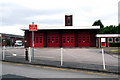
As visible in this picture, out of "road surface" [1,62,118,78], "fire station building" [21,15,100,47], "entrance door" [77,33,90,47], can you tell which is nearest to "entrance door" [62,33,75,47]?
"fire station building" [21,15,100,47]

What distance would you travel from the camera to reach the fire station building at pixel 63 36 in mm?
33509

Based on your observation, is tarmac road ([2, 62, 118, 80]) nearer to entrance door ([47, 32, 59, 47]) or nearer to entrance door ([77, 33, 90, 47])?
entrance door ([77, 33, 90, 47])

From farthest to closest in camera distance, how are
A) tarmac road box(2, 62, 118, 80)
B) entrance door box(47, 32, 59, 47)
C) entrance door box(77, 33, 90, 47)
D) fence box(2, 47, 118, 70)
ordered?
entrance door box(47, 32, 59, 47) → entrance door box(77, 33, 90, 47) → fence box(2, 47, 118, 70) → tarmac road box(2, 62, 118, 80)

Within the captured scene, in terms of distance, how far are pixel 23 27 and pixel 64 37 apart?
10226 mm

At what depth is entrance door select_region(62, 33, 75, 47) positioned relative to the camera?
112 feet

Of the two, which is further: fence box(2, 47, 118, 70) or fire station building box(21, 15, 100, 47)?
fire station building box(21, 15, 100, 47)

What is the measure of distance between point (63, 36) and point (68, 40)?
1571 millimetres

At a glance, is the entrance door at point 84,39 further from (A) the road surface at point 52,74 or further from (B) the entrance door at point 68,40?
(A) the road surface at point 52,74

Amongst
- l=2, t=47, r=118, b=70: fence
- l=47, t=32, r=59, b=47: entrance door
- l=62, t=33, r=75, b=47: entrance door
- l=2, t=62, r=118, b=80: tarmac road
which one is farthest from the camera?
l=47, t=32, r=59, b=47: entrance door

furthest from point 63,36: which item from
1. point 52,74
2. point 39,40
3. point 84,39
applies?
point 52,74

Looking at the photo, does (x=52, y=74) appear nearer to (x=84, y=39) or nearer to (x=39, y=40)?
(x=84, y=39)

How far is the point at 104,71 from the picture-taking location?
7.20m

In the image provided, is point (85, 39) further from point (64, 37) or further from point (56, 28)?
point (56, 28)

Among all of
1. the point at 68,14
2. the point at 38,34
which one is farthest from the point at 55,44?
the point at 68,14
